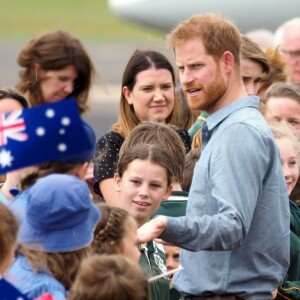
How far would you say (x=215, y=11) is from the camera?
21.9 meters

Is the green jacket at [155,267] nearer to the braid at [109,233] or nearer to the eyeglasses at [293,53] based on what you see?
the braid at [109,233]

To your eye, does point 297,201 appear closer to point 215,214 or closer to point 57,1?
point 215,214

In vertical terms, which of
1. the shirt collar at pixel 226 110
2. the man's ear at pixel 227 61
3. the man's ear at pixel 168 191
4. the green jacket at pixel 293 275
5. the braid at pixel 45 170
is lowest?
the green jacket at pixel 293 275

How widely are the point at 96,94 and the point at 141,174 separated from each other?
20921 millimetres

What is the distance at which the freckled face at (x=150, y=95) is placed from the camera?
813 cm

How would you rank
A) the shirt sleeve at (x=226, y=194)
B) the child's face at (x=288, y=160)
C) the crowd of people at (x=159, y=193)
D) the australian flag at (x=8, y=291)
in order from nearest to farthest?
the australian flag at (x=8, y=291) → the crowd of people at (x=159, y=193) → the shirt sleeve at (x=226, y=194) → the child's face at (x=288, y=160)

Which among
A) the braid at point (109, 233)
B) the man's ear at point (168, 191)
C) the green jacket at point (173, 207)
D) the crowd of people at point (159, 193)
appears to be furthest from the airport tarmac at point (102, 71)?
the braid at point (109, 233)

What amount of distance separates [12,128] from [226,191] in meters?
1.79

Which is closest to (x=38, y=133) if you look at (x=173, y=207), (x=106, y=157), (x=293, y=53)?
(x=173, y=207)

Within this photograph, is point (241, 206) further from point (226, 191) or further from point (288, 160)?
point (288, 160)

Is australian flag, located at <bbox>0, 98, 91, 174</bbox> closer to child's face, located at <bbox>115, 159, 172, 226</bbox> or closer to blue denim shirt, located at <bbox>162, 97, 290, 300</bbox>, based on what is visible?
blue denim shirt, located at <bbox>162, 97, 290, 300</bbox>

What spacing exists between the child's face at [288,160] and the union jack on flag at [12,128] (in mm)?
3380

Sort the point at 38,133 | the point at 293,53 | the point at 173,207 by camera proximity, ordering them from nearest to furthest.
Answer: the point at 38,133 < the point at 173,207 < the point at 293,53

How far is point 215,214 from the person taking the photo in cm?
593
